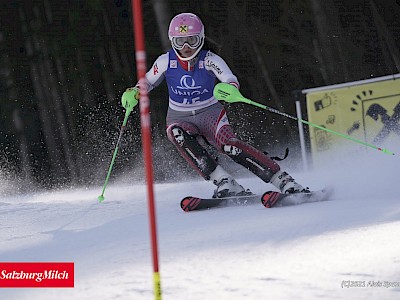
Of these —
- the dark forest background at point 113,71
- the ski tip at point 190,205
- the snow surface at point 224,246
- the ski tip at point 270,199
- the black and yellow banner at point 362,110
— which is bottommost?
the snow surface at point 224,246

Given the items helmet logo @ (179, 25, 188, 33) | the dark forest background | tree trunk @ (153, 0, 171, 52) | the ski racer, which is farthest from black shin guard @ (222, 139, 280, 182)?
tree trunk @ (153, 0, 171, 52)

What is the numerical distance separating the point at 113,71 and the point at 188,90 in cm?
449

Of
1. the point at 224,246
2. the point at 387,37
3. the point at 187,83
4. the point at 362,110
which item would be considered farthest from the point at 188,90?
the point at 387,37

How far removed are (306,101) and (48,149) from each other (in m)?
3.75

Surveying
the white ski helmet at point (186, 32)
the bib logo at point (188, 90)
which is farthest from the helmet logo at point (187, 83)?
the white ski helmet at point (186, 32)

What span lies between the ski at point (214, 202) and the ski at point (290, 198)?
305 mm

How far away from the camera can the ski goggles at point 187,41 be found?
4797mm

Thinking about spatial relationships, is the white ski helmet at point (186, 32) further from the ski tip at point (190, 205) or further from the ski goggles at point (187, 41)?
the ski tip at point (190, 205)

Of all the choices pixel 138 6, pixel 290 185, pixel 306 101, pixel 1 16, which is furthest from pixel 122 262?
pixel 1 16

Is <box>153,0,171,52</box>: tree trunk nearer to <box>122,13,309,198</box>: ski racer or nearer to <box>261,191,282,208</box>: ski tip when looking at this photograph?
<box>122,13,309,198</box>: ski racer

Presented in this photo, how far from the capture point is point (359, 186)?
5.29m

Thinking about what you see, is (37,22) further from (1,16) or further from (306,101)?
(306,101)

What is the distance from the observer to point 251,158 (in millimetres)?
4941

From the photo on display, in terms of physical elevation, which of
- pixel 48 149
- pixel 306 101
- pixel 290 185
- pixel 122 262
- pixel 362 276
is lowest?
pixel 362 276
